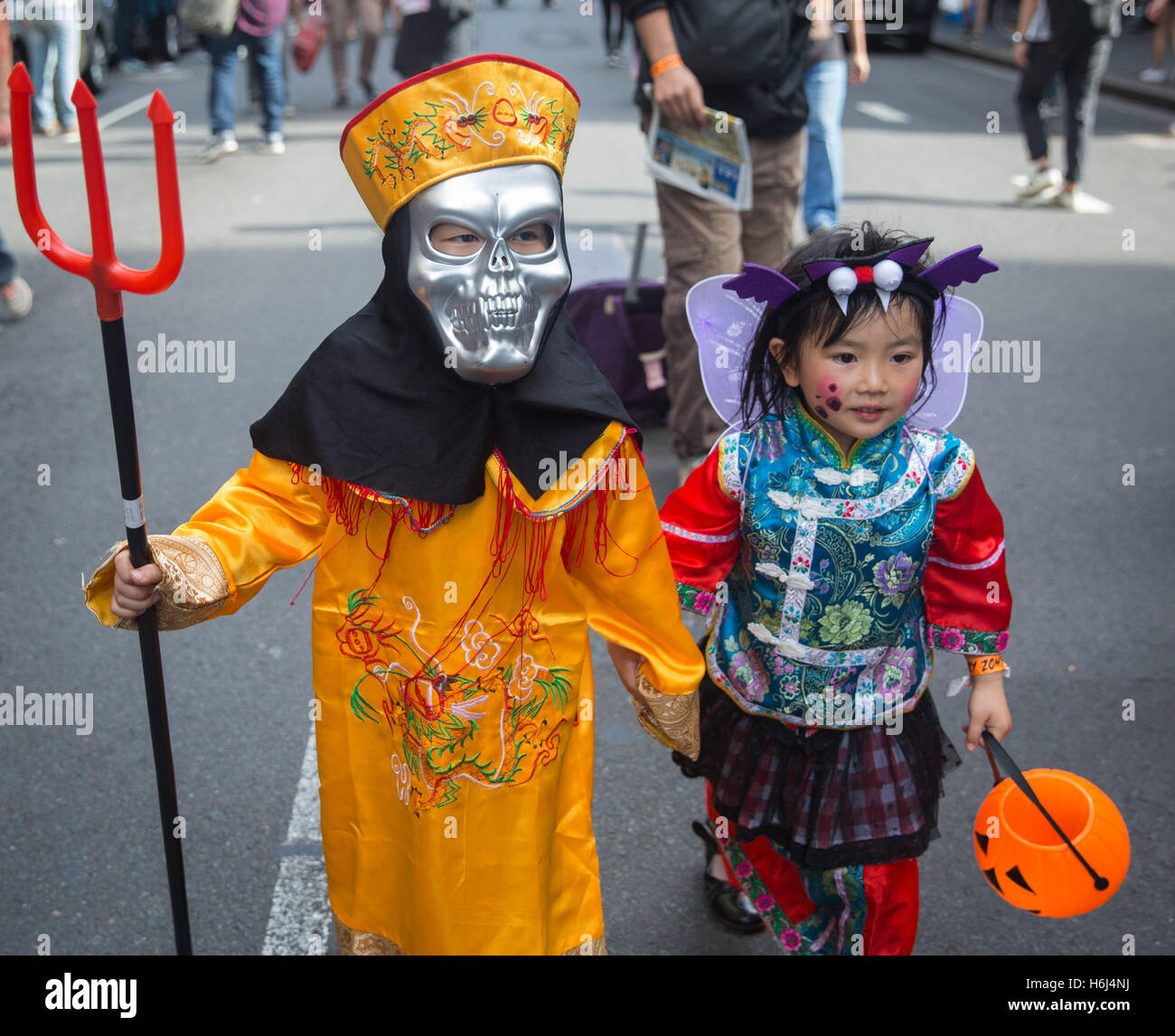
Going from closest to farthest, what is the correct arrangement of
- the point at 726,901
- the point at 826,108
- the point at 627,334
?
the point at 726,901
the point at 627,334
the point at 826,108

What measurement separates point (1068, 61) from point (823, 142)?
9.58ft

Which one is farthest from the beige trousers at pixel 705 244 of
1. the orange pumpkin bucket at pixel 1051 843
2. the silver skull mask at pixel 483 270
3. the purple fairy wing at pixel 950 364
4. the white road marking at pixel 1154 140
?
the white road marking at pixel 1154 140

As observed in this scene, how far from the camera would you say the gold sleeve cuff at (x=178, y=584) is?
1822 millimetres

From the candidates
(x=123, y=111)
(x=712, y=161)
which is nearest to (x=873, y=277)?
(x=712, y=161)

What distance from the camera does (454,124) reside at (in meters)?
1.76

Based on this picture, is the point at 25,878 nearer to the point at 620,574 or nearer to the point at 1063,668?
the point at 620,574

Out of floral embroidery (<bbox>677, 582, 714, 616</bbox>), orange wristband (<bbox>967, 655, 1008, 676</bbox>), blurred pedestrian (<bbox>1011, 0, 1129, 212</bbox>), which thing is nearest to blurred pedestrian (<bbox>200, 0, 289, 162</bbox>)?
blurred pedestrian (<bbox>1011, 0, 1129, 212</bbox>)

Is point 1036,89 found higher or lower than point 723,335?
lower

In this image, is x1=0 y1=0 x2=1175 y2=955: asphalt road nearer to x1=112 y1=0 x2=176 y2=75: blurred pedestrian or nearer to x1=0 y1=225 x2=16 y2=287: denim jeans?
x1=0 y1=225 x2=16 y2=287: denim jeans

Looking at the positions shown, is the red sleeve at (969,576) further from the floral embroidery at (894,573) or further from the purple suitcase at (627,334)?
the purple suitcase at (627,334)

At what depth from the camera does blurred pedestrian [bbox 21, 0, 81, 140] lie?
9.34m

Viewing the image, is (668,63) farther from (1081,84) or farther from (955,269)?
(1081,84)

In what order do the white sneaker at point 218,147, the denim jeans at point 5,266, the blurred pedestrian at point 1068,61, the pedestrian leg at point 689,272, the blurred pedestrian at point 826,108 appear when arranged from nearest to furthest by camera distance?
the pedestrian leg at point 689,272 → the blurred pedestrian at point 826,108 → the denim jeans at point 5,266 → the blurred pedestrian at point 1068,61 → the white sneaker at point 218,147

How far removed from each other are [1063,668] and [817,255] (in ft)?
6.73
